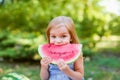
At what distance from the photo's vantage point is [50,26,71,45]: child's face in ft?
10.2

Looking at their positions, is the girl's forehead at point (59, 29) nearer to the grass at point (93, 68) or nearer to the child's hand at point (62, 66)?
the child's hand at point (62, 66)

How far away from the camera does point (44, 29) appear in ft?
26.9

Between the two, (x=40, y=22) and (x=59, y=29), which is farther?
(x=40, y=22)

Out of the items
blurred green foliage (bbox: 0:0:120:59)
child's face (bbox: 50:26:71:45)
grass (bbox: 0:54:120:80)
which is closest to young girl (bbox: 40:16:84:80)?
child's face (bbox: 50:26:71:45)

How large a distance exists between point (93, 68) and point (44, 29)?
182 cm

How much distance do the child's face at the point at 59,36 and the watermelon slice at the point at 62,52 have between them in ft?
0.14

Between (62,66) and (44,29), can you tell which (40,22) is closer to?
(44,29)

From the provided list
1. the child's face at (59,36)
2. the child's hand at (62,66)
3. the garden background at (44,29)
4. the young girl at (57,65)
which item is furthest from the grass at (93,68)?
the child's hand at (62,66)

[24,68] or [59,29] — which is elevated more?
[59,29]

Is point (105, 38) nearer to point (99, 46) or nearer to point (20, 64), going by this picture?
→ point (99, 46)

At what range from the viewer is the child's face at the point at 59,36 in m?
3.11

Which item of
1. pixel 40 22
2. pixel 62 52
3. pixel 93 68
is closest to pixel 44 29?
pixel 40 22

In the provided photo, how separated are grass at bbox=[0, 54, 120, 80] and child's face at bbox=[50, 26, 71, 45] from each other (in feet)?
9.50

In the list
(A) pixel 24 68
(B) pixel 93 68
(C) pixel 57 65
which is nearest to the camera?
(C) pixel 57 65
